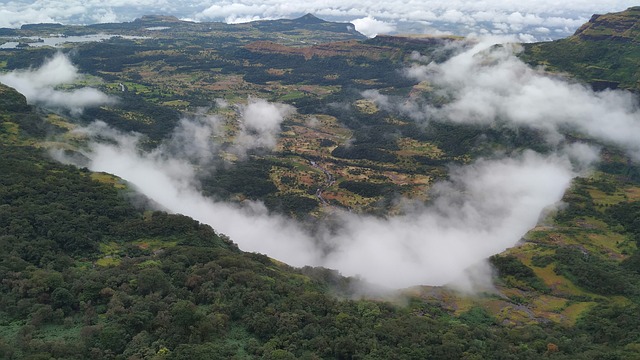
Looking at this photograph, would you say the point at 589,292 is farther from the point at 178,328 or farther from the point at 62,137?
the point at 62,137

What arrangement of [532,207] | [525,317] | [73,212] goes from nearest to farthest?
1. [525,317]
2. [73,212]
3. [532,207]

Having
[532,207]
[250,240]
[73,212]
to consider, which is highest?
[73,212]

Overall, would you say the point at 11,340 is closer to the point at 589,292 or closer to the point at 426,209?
the point at 589,292

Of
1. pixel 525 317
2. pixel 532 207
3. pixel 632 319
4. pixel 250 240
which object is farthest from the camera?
pixel 532 207

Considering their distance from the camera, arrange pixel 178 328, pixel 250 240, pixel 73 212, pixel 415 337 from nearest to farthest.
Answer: pixel 178 328, pixel 415 337, pixel 73 212, pixel 250 240

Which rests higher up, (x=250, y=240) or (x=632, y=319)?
(x=632, y=319)

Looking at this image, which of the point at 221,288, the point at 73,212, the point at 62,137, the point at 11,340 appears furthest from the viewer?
the point at 62,137

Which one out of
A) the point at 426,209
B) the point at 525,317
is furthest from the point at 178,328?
the point at 426,209

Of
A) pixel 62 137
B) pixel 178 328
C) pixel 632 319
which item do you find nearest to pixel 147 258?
pixel 178 328

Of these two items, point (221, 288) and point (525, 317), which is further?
point (525, 317)
